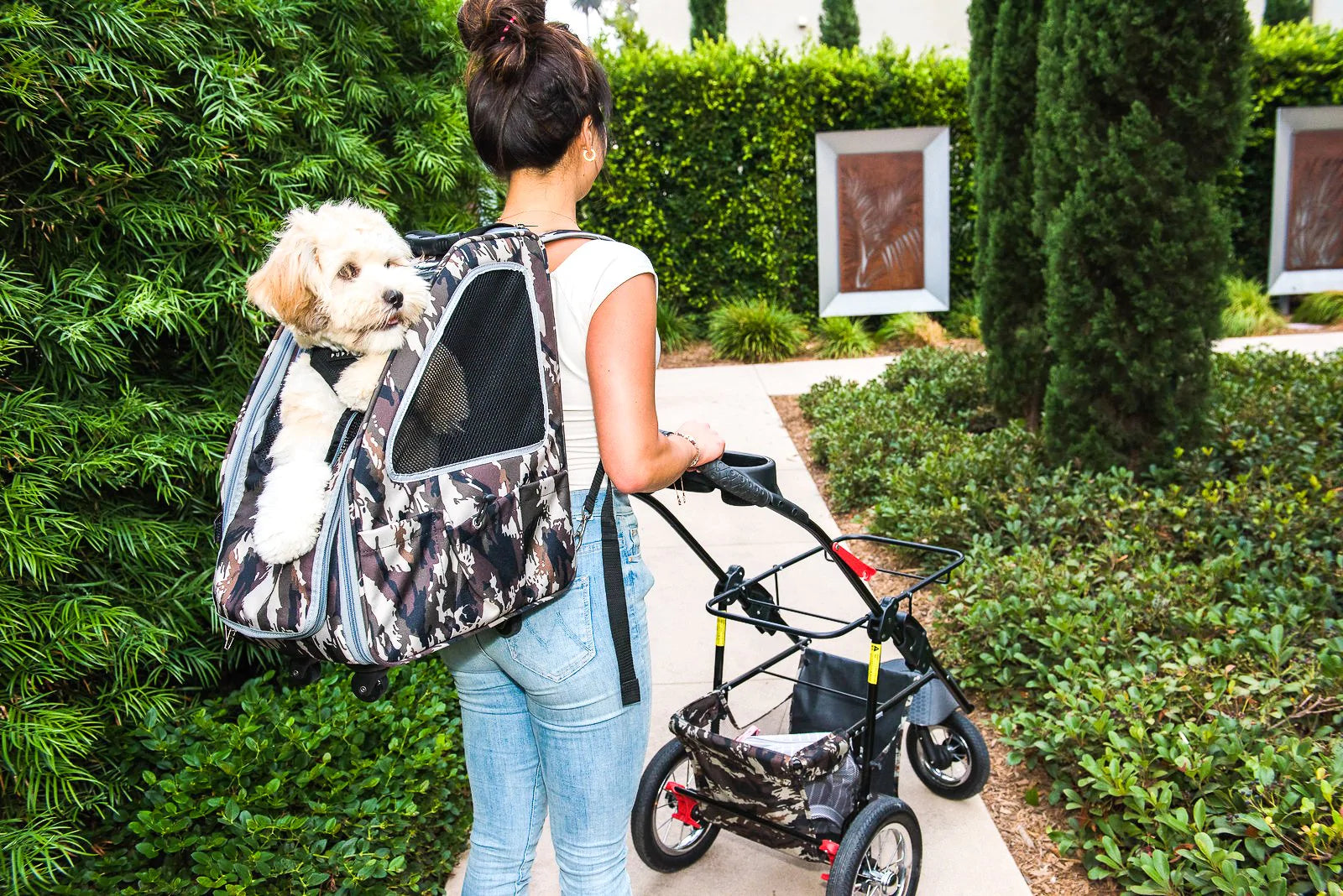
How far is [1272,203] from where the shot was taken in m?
12.0

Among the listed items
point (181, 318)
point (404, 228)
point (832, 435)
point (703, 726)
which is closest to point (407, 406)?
point (703, 726)

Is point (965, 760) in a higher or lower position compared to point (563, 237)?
lower

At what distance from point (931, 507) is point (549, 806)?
3794mm

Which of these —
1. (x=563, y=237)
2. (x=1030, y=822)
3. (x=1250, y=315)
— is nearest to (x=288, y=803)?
(x=563, y=237)

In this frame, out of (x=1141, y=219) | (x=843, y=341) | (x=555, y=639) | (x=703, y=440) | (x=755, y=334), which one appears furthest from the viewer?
(x=843, y=341)

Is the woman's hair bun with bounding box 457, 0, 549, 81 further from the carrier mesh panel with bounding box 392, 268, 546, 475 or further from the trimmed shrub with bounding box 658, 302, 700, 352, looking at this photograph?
the trimmed shrub with bounding box 658, 302, 700, 352

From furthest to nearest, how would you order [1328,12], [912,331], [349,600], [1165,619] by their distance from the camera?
[1328,12]
[912,331]
[1165,619]
[349,600]

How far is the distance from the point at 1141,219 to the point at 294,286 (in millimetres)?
4937

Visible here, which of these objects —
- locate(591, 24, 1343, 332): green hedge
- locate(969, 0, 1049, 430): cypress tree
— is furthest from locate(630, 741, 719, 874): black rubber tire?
locate(591, 24, 1343, 332): green hedge

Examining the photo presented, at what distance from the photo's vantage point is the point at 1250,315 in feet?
37.5

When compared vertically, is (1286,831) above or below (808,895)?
above

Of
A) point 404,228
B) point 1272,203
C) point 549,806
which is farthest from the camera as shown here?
point 1272,203

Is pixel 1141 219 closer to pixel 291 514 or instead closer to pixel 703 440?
pixel 703 440

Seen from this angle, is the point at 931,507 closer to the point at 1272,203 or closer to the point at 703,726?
the point at 703,726
